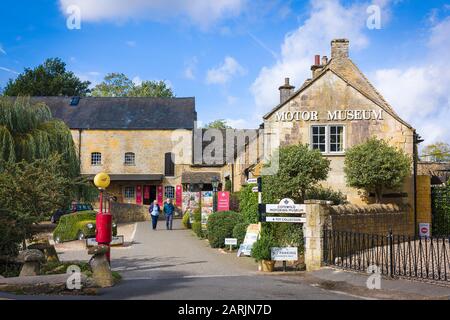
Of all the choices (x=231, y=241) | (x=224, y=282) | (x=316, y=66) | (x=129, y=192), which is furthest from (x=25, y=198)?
(x=129, y=192)

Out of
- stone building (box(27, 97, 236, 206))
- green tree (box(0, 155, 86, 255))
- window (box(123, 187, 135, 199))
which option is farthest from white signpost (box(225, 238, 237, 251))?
window (box(123, 187, 135, 199))

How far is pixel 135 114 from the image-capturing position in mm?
45906

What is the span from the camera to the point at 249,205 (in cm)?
2044

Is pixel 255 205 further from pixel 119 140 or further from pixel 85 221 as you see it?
pixel 119 140

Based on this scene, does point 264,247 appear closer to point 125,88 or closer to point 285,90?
point 285,90

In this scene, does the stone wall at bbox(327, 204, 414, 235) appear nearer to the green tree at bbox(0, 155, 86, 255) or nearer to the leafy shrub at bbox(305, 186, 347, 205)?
the leafy shrub at bbox(305, 186, 347, 205)

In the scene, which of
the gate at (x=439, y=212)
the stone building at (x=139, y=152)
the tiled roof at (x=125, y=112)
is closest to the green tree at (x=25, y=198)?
the gate at (x=439, y=212)

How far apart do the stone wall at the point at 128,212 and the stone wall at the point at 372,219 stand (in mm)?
19169

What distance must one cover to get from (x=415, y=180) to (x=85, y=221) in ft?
46.7

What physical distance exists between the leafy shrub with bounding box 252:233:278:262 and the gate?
11.1 m

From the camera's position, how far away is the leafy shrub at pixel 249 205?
19797 millimetres

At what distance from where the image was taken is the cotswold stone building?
22.6 meters

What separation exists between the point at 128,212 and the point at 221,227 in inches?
630
